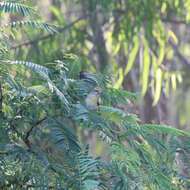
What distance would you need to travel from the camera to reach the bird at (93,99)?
1664mm

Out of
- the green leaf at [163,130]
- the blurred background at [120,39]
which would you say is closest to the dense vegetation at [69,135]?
the green leaf at [163,130]

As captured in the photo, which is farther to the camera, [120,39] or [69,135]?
[120,39]

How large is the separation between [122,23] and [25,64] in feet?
8.57

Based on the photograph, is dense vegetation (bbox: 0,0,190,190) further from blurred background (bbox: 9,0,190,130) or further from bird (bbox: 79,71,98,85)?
blurred background (bbox: 9,0,190,130)

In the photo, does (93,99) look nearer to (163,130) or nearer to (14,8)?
(163,130)

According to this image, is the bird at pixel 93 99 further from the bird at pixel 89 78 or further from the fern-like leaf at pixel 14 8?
the fern-like leaf at pixel 14 8

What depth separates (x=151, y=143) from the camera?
1.67m

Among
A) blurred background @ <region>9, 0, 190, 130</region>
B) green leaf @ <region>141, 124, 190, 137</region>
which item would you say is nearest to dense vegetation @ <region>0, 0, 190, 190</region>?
green leaf @ <region>141, 124, 190, 137</region>

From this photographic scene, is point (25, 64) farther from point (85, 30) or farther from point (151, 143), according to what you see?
point (85, 30)

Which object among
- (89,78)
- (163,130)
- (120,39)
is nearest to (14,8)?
(89,78)

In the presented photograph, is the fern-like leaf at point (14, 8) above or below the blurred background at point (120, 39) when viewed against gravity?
above

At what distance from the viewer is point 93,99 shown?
67.1 inches

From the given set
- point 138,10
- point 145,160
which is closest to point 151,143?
point 145,160

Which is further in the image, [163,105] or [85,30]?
[163,105]
